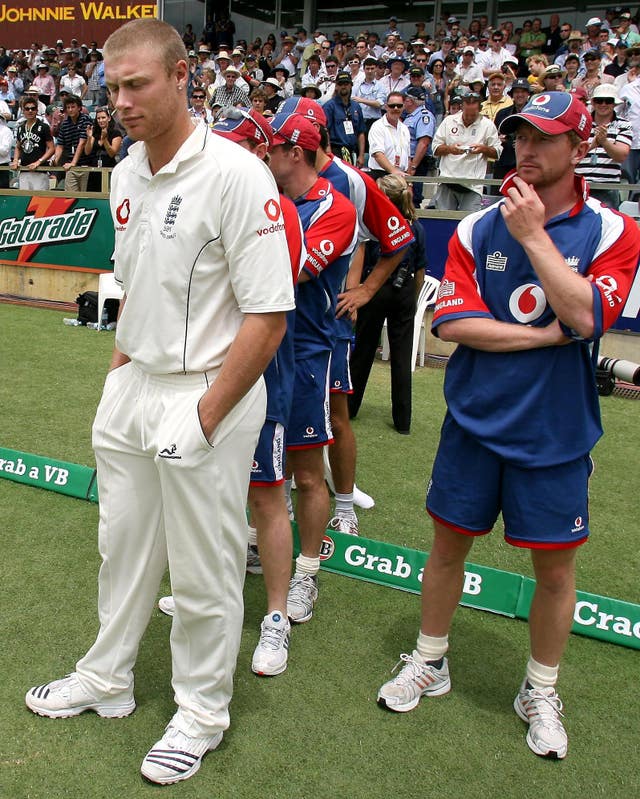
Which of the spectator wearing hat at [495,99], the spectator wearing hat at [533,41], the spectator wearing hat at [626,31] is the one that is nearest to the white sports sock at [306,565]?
the spectator wearing hat at [495,99]

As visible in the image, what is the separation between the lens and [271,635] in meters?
2.98

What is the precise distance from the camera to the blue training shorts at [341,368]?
3.92 meters

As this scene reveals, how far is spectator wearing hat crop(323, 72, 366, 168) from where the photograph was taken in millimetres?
10273

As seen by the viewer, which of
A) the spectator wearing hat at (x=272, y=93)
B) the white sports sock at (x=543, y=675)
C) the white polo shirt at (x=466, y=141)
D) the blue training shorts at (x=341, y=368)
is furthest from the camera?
the spectator wearing hat at (x=272, y=93)

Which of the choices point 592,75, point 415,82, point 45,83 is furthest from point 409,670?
point 45,83

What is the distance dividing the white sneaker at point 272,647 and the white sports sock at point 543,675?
0.91 metres

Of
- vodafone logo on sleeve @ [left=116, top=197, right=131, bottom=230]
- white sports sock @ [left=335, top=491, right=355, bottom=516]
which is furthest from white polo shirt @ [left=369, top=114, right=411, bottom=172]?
vodafone logo on sleeve @ [left=116, top=197, right=131, bottom=230]

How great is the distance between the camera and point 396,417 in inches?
236

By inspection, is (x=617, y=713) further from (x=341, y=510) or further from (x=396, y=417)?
(x=396, y=417)

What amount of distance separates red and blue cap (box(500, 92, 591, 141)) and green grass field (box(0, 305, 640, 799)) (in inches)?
77.3

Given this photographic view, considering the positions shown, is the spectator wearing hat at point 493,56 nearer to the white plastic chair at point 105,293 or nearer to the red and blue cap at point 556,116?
the white plastic chair at point 105,293

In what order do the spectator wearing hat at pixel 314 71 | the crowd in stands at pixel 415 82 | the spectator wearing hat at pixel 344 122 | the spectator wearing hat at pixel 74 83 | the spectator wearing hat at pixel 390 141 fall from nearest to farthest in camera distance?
the crowd in stands at pixel 415 82 < the spectator wearing hat at pixel 390 141 < the spectator wearing hat at pixel 344 122 < the spectator wearing hat at pixel 314 71 < the spectator wearing hat at pixel 74 83

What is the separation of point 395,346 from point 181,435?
4.14 meters

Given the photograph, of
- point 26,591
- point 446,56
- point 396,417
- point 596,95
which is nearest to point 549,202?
point 26,591
